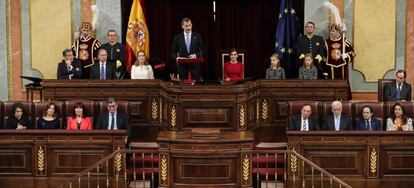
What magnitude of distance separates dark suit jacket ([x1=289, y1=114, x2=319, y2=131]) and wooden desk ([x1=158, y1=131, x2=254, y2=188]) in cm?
129

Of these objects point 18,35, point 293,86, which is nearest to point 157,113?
point 293,86

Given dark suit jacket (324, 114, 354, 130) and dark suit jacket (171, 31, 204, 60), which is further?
dark suit jacket (171, 31, 204, 60)

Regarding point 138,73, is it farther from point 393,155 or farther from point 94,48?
point 393,155

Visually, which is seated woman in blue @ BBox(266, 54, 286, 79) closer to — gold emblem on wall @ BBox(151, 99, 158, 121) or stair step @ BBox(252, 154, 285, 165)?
gold emblem on wall @ BBox(151, 99, 158, 121)

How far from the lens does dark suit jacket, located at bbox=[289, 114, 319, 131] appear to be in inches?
350

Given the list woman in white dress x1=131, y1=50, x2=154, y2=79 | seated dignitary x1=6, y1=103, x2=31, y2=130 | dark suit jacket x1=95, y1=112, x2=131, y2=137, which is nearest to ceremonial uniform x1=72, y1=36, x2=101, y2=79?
woman in white dress x1=131, y1=50, x2=154, y2=79

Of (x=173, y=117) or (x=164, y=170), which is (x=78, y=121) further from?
(x=164, y=170)

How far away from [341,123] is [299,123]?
48 centimetres

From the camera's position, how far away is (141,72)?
10438mm

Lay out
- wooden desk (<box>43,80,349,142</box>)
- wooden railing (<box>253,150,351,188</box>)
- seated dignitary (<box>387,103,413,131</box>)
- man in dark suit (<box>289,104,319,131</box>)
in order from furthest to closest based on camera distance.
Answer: wooden desk (<box>43,80,349,142</box>)
seated dignitary (<box>387,103,413,131</box>)
man in dark suit (<box>289,104,319,131</box>)
wooden railing (<box>253,150,351,188</box>)

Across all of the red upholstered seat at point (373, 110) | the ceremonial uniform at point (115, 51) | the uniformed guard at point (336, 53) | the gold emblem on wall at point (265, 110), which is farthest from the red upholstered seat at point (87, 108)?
the uniformed guard at point (336, 53)

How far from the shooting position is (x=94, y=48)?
1152cm

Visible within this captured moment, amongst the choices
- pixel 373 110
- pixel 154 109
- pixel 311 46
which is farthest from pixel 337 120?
pixel 311 46

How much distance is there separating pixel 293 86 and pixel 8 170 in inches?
146
